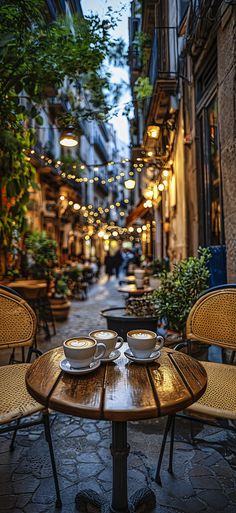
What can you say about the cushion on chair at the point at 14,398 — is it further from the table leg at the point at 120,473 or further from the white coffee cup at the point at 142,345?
the white coffee cup at the point at 142,345

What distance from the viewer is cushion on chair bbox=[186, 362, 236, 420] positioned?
2162mm

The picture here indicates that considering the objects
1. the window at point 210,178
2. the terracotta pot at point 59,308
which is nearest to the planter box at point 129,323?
the window at point 210,178

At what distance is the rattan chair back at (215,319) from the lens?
289cm

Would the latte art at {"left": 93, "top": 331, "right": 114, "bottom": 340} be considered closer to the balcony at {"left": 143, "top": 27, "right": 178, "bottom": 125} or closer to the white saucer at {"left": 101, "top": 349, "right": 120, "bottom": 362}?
the white saucer at {"left": 101, "top": 349, "right": 120, "bottom": 362}

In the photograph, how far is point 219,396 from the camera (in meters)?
2.34

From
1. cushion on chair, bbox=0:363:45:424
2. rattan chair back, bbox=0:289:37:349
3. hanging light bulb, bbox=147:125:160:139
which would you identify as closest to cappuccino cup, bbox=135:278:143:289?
hanging light bulb, bbox=147:125:160:139

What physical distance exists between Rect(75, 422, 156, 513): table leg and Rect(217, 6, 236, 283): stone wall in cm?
242

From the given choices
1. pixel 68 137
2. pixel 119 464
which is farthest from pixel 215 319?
pixel 68 137

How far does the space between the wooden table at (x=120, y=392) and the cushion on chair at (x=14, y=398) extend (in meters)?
0.33

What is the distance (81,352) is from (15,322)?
1.34m

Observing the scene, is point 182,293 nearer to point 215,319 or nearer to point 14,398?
point 215,319

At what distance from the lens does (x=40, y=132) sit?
14.4 metres

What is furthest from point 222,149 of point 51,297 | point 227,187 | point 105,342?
point 51,297

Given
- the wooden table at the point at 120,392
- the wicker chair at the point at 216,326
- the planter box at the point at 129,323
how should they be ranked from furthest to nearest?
the planter box at the point at 129,323
the wicker chair at the point at 216,326
the wooden table at the point at 120,392
